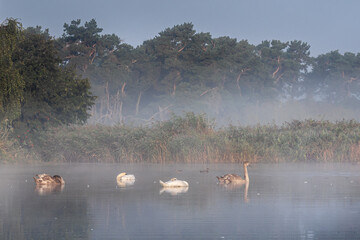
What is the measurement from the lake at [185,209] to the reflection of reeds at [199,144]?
39.0 feet

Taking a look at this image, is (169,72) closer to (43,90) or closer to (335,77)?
(335,77)

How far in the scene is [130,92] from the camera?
282 feet

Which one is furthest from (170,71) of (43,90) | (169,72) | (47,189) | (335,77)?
(47,189)

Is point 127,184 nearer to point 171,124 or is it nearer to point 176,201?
point 176,201

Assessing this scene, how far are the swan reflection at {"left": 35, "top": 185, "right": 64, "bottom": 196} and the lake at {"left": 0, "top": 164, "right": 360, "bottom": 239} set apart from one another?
0.13 feet

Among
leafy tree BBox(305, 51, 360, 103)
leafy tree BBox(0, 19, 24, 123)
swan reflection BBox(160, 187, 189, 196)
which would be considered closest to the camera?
swan reflection BBox(160, 187, 189, 196)

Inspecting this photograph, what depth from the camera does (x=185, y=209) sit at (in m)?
16.1

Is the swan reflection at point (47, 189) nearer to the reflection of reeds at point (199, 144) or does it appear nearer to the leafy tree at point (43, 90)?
the reflection of reeds at point (199, 144)

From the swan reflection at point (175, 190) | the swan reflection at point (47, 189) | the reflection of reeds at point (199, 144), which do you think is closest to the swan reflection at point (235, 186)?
the swan reflection at point (175, 190)

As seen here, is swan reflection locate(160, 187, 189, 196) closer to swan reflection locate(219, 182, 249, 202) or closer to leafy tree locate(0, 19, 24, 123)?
swan reflection locate(219, 182, 249, 202)

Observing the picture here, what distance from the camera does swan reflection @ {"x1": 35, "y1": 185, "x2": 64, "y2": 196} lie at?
21.3 m

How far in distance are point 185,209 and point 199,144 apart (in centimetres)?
2306

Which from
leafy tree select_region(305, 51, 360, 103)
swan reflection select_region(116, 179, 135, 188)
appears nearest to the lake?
swan reflection select_region(116, 179, 135, 188)

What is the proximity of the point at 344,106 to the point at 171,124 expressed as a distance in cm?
6169
